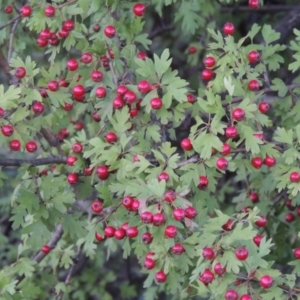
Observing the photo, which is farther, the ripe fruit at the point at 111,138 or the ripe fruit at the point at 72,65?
the ripe fruit at the point at 72,65

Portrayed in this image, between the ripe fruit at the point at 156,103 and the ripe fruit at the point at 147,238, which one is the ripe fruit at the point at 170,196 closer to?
the ripe fruit at the point at 147,238

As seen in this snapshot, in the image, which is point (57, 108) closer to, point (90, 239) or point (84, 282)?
point (90, 239)

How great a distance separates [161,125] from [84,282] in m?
2.25

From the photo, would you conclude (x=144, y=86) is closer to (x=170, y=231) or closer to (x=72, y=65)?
(x=72, y=65)

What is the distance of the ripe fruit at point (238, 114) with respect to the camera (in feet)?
9.22

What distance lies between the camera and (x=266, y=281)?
2.57m

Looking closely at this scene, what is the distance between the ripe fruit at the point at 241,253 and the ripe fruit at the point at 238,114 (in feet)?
1.70

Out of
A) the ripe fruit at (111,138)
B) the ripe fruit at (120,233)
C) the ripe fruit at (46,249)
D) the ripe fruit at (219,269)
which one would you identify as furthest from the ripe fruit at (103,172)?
the ripe fruit at (46,249)

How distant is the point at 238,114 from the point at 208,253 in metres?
0.56

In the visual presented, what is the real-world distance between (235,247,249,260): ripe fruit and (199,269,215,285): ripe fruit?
0.11 metres

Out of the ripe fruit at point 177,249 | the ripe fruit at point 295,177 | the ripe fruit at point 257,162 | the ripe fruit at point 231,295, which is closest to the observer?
the ripe fruit at point 231,295

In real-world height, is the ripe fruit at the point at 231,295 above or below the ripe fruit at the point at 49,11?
below

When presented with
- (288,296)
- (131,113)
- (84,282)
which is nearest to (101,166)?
(131,113)

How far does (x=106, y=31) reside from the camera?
126 inches
